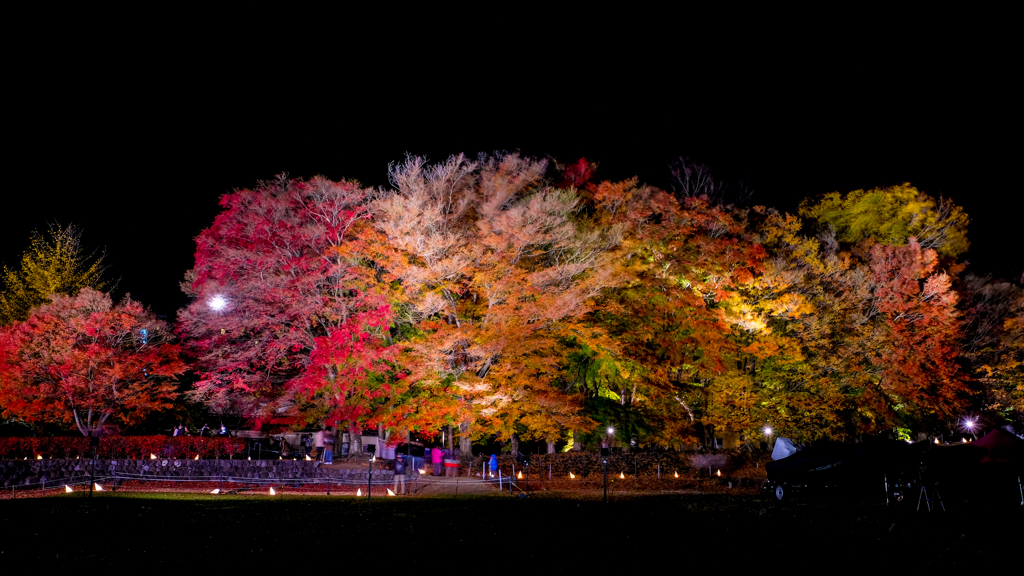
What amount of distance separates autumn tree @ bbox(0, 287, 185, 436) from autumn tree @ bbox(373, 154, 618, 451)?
10874 millimetres

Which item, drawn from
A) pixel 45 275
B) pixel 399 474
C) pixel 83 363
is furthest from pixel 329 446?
pixel 45 275

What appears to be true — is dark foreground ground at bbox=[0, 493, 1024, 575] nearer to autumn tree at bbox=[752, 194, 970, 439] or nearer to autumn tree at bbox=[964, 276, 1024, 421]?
autumn tree at bbox=[752, 194, 970, 439]

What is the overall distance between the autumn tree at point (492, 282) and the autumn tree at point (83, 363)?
10.9m

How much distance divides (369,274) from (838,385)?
19292 mm

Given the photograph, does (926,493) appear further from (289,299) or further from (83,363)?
(83,363)

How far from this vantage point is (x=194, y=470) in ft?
75.4

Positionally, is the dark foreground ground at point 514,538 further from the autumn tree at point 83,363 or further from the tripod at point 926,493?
the autumn tree at point 83,363

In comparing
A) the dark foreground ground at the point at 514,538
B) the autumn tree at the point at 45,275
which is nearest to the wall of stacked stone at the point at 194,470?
the dark foreground ground at the point at 514,538

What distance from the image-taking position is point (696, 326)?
26.2m

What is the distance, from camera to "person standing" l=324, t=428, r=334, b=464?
81.7 feet

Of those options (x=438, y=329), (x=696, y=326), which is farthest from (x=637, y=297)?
(x=438, y=329)

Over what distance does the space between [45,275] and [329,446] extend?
22364 mm

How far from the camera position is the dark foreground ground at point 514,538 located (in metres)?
8.27

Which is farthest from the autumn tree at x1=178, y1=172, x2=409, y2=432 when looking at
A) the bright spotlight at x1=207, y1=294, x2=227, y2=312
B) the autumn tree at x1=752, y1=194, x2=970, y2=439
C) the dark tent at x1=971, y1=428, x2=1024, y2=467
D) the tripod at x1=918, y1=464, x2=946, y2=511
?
the dark tent at x1=971, y1=428, x2=1024, y2=467
